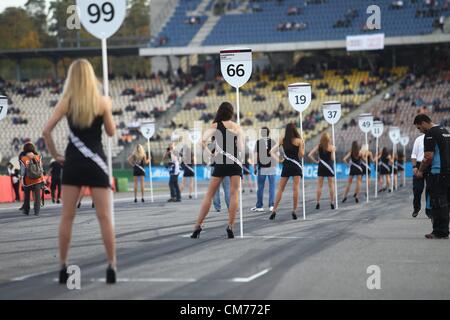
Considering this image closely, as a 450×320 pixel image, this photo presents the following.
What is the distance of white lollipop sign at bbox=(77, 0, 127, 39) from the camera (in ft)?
34.6

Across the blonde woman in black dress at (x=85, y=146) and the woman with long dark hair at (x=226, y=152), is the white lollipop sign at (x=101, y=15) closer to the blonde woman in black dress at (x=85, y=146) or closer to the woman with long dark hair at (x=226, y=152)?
the blonde woman in black dress at (x=85, y=146)

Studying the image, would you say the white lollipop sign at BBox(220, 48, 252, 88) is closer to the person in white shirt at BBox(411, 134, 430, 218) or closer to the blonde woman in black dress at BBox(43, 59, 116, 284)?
the person in white shirt at BBox(411, 134, 430, 218)

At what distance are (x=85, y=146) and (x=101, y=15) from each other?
2583 mm

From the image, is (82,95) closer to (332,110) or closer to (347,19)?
(332,110)

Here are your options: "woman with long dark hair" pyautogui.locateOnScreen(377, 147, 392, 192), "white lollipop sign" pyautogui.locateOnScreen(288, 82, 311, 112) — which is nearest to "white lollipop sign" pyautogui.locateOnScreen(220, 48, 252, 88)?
"white lollipop sign" pyautogui.locateOnScreen(288, 82, 311, 112)

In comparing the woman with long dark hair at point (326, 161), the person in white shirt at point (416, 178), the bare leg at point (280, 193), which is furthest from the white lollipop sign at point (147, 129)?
the person in white shirt at point (416, 178)

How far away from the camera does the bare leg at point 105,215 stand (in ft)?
28.2

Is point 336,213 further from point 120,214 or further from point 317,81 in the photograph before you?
point 317,81
